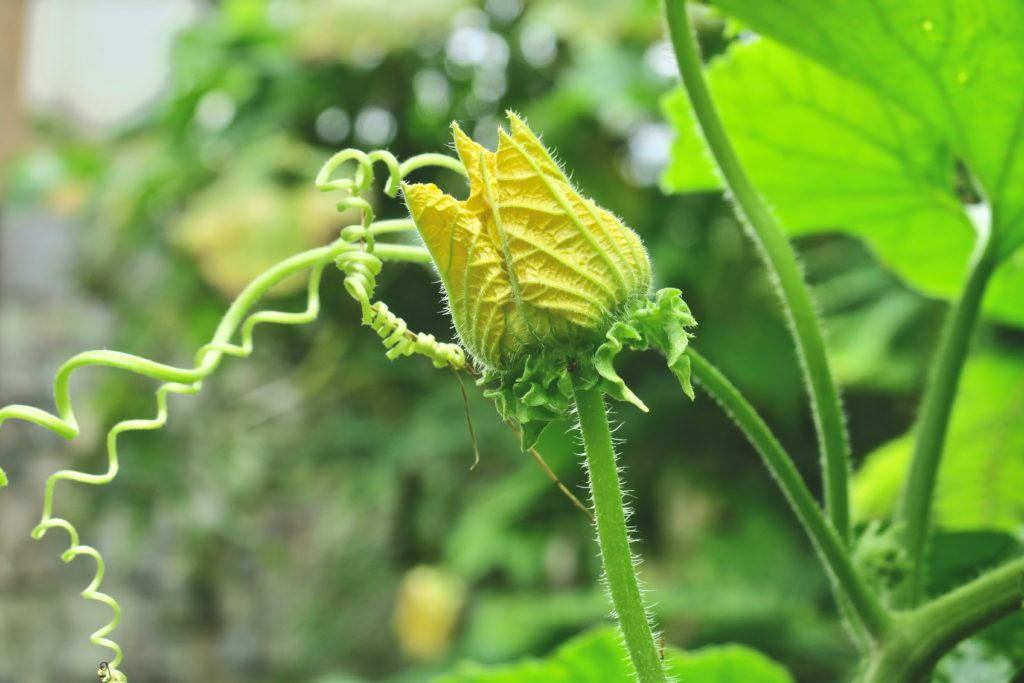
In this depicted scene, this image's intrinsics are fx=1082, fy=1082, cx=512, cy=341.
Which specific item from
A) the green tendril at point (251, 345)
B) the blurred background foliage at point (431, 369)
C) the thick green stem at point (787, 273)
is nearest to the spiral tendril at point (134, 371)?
the green tendril at point (251, 345)

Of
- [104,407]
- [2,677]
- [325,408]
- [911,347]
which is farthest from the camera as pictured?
[2,677]


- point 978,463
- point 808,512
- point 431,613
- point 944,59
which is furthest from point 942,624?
point 431,613

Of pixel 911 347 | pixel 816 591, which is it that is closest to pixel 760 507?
pixel 816 591

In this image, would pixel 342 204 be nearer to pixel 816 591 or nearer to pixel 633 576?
pixel 633 576

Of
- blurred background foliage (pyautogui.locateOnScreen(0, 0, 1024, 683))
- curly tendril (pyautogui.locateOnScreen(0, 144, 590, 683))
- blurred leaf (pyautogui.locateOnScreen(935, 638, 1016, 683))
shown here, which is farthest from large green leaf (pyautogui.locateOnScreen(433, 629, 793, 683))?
blurred background foliage (pyautogui.locateOnScreen(0, 0, 1024, 683))

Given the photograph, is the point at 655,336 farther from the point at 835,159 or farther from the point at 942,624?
the point at 835,159

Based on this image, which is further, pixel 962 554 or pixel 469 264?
pixel 962 554
